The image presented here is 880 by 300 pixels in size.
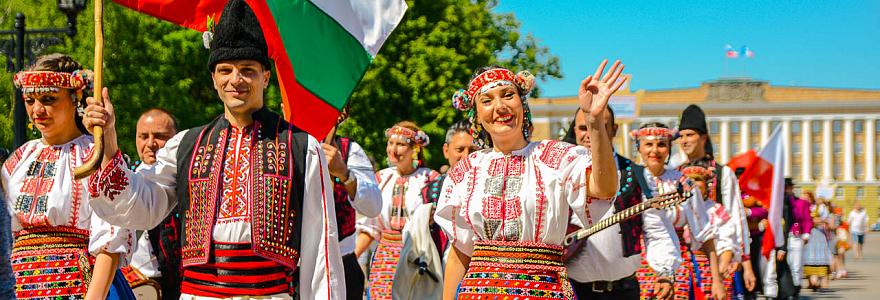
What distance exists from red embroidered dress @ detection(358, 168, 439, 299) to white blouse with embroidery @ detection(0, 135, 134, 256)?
17.7ft

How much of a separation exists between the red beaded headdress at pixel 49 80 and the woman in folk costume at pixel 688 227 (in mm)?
4567

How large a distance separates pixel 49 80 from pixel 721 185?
6.27 meters

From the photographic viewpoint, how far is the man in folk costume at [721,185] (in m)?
10.3

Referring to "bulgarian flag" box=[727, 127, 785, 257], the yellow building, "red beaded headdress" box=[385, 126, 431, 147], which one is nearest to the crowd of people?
"red beaded headdress" box=[385, 126, 431, 147]

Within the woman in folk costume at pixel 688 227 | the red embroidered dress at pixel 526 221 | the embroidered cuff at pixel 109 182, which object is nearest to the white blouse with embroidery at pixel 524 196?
the red embroidered dress at pixel 526 221

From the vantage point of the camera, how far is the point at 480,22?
1403 inches

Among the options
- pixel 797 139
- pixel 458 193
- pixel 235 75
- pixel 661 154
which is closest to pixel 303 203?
pixel 235 75

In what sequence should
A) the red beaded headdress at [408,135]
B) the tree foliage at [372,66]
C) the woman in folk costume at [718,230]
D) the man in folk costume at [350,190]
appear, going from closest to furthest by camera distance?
the man in folk costume at [350,190], the woman in folk costume at [718,230], the red beaded headdress at [408,135], the tree foliage at [372,66]

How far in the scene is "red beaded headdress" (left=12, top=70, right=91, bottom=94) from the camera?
616 centimetres

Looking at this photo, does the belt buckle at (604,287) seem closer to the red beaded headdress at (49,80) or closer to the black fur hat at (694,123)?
the red beaded headdress at (49,80)

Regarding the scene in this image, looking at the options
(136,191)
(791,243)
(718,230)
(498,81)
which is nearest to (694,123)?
(718,230)

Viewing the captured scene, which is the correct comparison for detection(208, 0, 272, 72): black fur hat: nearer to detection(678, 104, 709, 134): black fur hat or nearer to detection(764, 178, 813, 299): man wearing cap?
detection(678, 104, 709, 134): black fur hat

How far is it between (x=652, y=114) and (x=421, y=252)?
110 meters

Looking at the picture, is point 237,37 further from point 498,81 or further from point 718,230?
point 718,230
